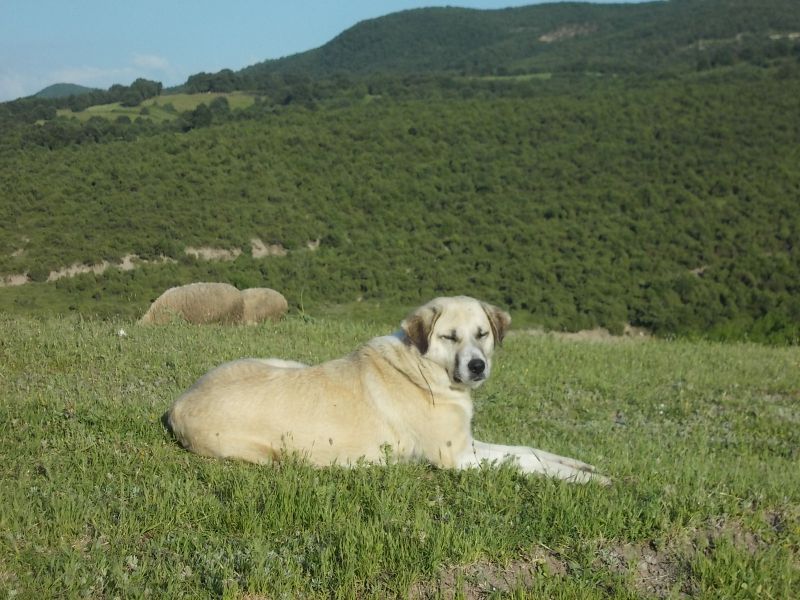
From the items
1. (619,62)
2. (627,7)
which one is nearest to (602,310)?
(619,62)

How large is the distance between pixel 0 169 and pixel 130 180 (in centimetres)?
705

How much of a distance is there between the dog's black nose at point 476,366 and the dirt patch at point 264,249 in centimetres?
3649

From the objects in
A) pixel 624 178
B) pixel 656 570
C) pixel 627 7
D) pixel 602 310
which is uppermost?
pixel 627 7

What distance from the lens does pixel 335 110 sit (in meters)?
67.4

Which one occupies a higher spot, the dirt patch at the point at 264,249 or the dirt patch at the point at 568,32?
the dirt patch at the point at 568,32

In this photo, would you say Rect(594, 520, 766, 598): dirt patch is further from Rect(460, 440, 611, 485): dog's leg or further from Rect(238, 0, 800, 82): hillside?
Rect(238, 0, 800, 82): hillside

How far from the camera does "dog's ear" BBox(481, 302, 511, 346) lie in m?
5.92

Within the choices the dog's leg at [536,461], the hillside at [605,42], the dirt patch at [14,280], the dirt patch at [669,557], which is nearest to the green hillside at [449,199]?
the dirt patch at [14,280]

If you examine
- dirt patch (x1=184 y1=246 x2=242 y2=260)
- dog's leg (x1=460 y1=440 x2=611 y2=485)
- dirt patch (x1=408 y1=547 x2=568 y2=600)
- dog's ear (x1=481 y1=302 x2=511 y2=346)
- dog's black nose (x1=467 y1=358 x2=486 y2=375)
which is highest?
dog's ear (x1=481 y1=302 x2=511 y2=346)

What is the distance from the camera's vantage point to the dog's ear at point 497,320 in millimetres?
5918

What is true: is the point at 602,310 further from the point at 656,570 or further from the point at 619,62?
the point at 619,62

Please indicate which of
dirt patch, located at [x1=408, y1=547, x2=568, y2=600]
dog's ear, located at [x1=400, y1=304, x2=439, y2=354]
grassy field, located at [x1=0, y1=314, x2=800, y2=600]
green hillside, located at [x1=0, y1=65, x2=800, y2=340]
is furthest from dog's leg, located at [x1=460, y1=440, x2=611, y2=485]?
green hillside, located at [x1=0, y1=65, x2=800, y2=340]

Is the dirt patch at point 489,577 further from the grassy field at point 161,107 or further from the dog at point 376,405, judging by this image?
the grassy field at point 161,107

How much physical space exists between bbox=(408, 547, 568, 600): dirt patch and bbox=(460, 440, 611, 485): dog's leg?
119 cm
